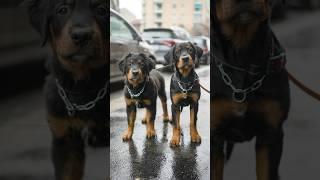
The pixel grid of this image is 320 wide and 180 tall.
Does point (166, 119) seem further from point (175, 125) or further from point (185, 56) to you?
point (185, 56)

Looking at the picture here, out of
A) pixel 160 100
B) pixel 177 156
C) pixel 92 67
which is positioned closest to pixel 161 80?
pixel 160 100

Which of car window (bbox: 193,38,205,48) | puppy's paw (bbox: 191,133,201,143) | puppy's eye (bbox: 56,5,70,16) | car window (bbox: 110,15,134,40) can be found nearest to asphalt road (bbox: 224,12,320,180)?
puppy's eye (bbox: 56,5,70,16)

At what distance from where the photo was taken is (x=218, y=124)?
3293 mm

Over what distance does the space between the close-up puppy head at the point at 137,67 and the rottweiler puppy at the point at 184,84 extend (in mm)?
243

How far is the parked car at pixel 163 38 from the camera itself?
583cm

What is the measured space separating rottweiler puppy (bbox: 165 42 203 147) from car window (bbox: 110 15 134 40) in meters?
1.33

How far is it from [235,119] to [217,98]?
18 cm

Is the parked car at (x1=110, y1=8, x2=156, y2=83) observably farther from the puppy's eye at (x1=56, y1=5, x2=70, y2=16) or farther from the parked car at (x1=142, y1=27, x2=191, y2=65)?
the puppy's eye at (x1=56, y1=5, x2=70, y2=16)

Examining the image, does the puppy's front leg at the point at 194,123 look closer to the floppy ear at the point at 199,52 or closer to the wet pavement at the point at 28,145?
the floppy ear at the point at 199,52

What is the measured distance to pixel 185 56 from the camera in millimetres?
5156

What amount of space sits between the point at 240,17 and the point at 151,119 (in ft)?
8.47

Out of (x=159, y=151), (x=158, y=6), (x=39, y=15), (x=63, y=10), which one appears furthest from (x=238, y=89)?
(x=158, y=6)

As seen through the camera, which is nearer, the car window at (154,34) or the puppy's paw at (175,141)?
the puppy's paw at (175,141)

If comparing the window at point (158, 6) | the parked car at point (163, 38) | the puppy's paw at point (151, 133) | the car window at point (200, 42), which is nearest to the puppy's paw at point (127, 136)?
the puppy's paw at point (151, 133)
